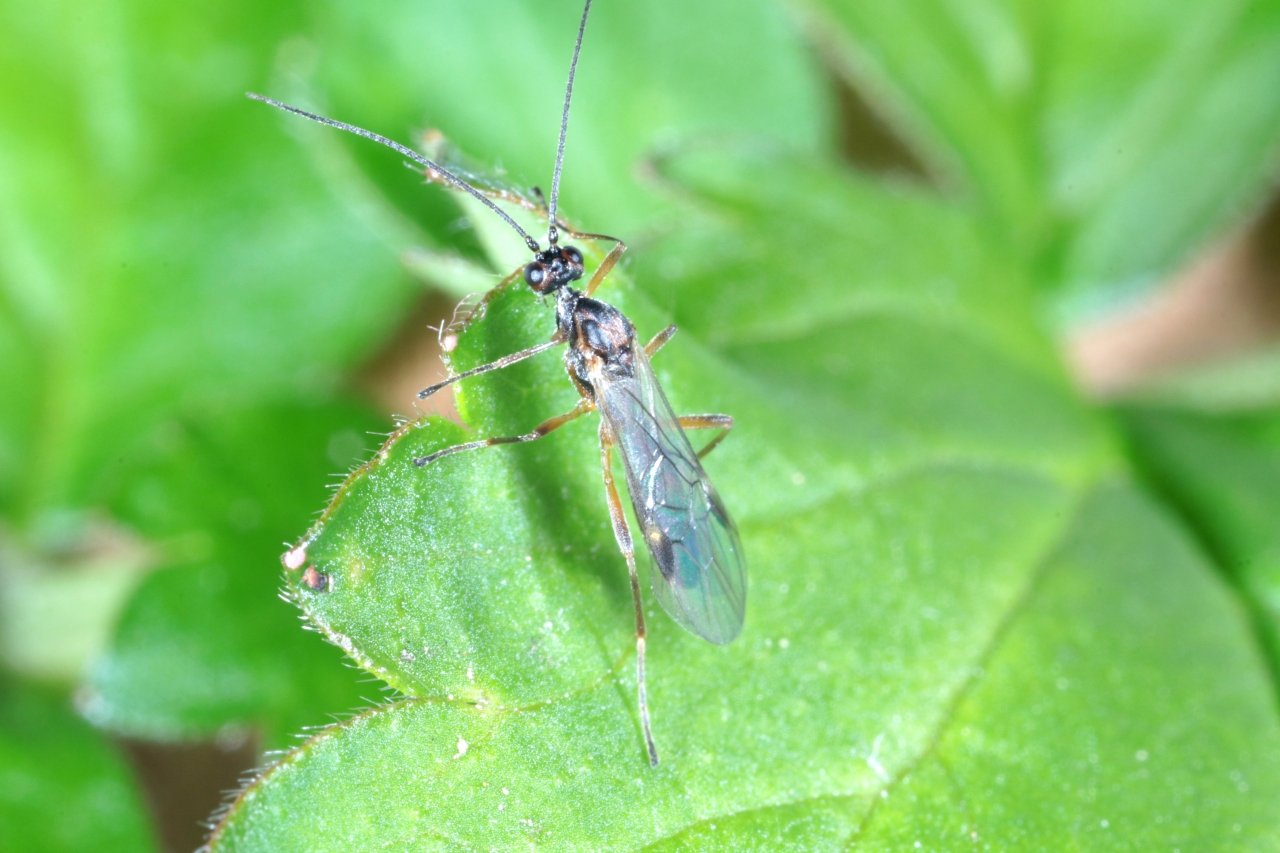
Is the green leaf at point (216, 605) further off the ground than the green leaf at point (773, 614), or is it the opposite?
the green leaf at point (216, 605)

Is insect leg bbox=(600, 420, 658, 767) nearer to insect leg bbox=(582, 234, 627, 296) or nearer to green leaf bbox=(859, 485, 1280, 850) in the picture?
insect leg bbox=(582, 234, 627, 296)

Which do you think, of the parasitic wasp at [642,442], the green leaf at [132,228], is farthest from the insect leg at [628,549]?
the green leaf at [132,228]

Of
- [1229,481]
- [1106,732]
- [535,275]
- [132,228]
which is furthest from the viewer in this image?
[132,228]

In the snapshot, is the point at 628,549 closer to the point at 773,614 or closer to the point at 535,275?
the point at 773,614

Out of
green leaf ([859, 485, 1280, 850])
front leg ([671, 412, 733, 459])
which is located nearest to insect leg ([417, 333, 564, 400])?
front leg ([671, 412, 733, 459])

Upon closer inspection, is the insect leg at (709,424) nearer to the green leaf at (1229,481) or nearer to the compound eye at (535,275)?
the compound eye at (535,275)

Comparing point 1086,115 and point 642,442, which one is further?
point 1086,115

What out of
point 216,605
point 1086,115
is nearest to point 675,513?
point 216,605
